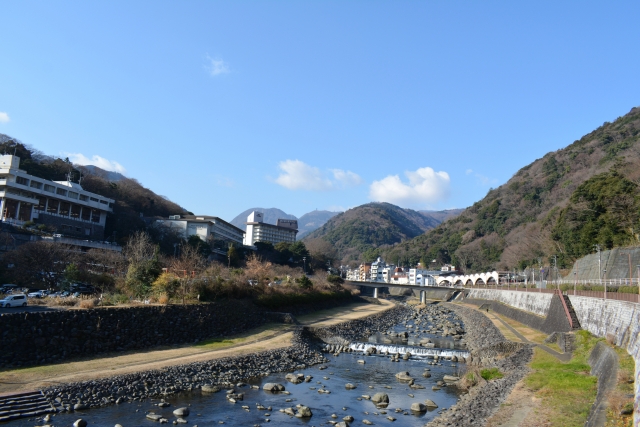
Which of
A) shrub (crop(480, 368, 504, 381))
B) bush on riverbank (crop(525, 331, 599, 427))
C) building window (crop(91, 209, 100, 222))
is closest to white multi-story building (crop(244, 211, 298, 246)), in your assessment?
building window (crop(91, 209, 100, 222))

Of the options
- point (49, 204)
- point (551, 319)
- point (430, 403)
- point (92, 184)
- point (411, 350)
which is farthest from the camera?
point (92, 184)

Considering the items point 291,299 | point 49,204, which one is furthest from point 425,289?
point 49,204

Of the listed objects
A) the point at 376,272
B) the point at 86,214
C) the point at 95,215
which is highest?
the point at 95,215

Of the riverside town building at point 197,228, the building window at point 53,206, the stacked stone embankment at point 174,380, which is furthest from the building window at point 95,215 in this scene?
the stacked stone embankment at point 174,380

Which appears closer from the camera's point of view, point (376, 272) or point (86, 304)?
point (86, 304)

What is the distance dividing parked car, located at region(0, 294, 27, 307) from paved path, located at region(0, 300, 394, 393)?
7726mm

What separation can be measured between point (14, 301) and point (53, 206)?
45931 mm

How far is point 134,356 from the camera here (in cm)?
2270

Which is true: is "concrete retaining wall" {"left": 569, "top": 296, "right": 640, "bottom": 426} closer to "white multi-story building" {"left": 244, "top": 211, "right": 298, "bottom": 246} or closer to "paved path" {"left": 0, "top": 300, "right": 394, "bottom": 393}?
"paved path" {"left": 0, "top": 300, "right": 394, "bottom": 393}

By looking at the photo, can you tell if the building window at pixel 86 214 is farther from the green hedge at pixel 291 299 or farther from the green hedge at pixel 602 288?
the green hedge at pixel 602 288

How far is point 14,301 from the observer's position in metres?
24.9

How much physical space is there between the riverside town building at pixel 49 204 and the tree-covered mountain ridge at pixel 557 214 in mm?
68556

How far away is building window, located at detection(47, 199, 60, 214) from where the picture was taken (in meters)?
63.8

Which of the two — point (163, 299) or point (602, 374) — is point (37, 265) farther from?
point (602, 374)
